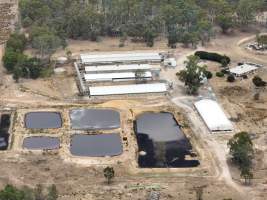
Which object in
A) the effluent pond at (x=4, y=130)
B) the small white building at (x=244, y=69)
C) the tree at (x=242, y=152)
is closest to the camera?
the tree at (x=242, y=152)

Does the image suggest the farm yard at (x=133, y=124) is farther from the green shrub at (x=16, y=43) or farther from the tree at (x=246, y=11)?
the tree at (x=246, y=11)

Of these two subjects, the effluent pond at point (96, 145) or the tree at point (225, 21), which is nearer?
the effluent pond at point (96, 145)

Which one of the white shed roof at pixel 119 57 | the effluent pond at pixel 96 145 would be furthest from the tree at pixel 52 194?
the white shed roof at pixel 119 57

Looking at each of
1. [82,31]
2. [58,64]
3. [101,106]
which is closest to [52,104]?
[101,106]

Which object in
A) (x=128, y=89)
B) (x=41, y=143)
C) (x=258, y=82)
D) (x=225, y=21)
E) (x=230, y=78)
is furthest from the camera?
(x=225, y=21)

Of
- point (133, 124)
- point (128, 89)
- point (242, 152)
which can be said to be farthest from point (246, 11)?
point (242, 152)

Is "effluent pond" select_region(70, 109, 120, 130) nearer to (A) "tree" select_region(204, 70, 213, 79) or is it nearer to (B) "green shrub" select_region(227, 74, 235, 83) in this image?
(A) "tree" select_region(204, 70, 213, 79)

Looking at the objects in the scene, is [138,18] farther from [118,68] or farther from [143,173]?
[143,173]
